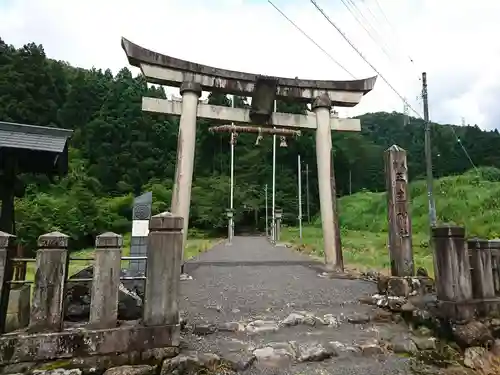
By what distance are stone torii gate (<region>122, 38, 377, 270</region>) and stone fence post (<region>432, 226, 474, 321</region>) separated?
487 centimetres

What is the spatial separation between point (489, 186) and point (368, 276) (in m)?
24.7

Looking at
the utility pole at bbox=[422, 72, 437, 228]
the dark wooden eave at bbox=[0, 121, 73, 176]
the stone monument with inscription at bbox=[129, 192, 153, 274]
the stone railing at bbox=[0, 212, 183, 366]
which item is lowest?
the stone railing at bbox=[0, 212, 183, 366]

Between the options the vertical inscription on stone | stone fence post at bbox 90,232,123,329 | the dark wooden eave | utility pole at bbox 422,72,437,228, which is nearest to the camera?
stone fence post at bbox 90,232,123,329

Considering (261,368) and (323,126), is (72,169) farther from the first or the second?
(261,368)

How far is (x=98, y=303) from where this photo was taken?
349cm

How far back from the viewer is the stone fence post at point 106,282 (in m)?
3.47

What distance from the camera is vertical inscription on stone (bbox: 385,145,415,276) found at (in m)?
6.25

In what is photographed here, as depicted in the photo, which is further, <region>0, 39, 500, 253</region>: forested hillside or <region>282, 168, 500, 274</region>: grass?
<region>0, 39, 500, 253</region>: forested hillside

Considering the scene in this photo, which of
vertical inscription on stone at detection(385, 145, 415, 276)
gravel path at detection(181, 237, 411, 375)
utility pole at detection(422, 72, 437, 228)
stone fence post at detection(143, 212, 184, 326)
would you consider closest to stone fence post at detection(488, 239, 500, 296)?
vertical inscription on stone at detection(385, 145, 415, 276)

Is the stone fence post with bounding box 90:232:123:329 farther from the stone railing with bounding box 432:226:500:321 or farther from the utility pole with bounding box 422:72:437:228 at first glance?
the utility pole with bounding box 422:72:437:228

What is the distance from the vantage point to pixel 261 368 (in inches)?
139

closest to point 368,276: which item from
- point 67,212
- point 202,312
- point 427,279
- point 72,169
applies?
point 427,279

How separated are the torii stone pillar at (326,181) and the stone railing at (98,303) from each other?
6.58 meters

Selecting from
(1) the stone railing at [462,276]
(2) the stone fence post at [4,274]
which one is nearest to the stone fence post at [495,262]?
(1) the stone railing at [462,276]
